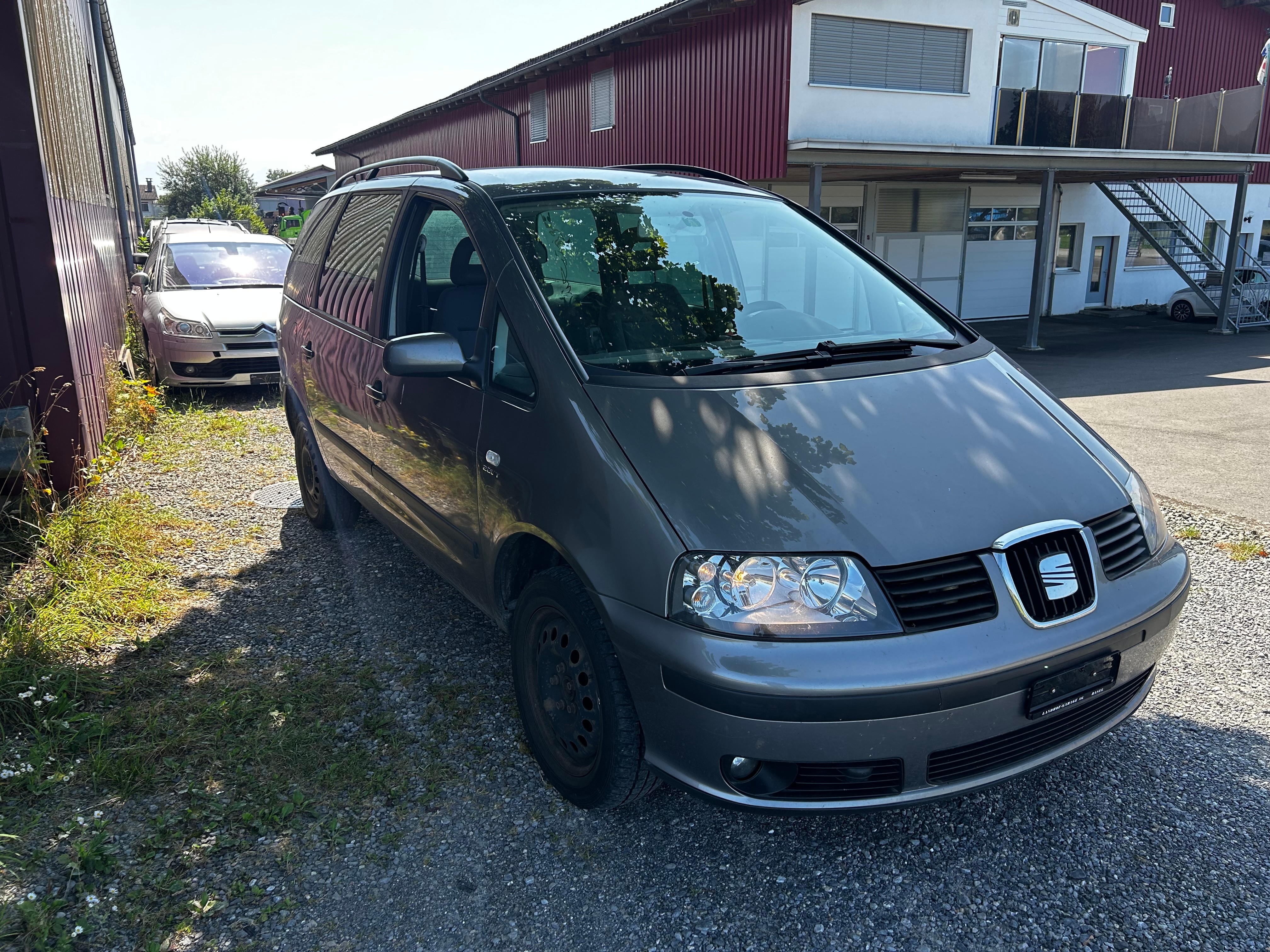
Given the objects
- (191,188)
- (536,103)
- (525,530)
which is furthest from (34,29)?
(191,188)

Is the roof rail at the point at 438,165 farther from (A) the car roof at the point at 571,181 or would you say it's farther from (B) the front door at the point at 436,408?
(B) the front door at the point at 436,408

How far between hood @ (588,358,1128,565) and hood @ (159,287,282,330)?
24.9 ft

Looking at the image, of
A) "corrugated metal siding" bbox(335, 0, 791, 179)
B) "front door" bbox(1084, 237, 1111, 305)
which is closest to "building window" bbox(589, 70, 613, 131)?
"corrugated metal siding" bbox(335, 0, 791, 179)

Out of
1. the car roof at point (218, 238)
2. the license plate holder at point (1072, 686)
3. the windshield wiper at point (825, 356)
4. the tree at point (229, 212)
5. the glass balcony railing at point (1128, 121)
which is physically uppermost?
the glass balcony railing at point (1128, 121)

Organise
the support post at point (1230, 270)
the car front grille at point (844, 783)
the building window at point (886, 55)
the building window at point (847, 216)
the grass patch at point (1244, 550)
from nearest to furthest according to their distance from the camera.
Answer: the car front grille at point (844, 783), the grass patch at point (1244, 550), the building window at point (886, 55), the support post at point (1230, 270), the building window at point (847, 216)

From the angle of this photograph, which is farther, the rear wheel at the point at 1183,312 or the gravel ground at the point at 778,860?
the rear wheel at the point at 1183,312

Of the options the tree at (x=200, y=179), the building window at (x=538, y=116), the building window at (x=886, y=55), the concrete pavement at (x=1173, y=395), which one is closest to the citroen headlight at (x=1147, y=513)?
the concrete pavement at (x=1173, y=395)

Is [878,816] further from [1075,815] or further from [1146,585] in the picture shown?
[1146,585]

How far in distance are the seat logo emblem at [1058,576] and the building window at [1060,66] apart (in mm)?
16690

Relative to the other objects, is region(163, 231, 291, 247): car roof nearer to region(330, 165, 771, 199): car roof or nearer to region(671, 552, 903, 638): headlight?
region(330, 165, 771, 199): car roof

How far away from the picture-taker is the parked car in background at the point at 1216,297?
1891 cm

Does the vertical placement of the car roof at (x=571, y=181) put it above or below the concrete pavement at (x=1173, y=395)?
above

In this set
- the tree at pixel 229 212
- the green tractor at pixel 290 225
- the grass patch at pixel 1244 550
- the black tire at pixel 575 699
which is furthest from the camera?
the tree at pixel 229 212

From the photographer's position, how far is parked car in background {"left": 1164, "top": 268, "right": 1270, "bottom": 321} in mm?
18906
